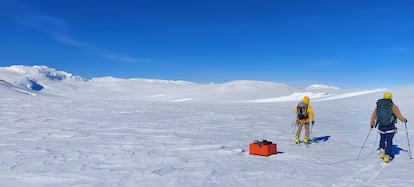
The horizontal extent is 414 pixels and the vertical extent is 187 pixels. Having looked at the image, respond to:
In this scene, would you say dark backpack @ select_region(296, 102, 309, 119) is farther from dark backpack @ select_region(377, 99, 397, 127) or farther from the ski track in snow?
dark backpack @ select_region(377, 99, 397, 127)

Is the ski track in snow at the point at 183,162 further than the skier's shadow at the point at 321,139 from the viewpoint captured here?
No

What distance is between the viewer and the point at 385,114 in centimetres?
927

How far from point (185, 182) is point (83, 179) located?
2002 millimetres

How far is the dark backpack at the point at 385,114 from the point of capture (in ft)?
30.3

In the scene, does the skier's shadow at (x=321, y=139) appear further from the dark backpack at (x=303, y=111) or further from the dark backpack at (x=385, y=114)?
the dark backpack at (x=385, y=114)

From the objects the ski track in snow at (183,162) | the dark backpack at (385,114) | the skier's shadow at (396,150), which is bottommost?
the ski track in snow at (183,162)

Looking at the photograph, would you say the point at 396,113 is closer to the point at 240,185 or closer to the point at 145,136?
the point at 240,185

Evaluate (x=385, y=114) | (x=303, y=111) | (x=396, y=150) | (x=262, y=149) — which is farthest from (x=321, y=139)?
(x=262, y=149)

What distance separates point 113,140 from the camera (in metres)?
12.6

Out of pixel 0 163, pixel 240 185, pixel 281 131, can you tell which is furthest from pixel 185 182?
pixel 281 131

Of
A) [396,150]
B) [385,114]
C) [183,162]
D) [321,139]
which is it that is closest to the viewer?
[183,162]

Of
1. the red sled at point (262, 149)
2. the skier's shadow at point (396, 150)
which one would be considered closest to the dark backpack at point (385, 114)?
the skier's shadow at point (396, 150)

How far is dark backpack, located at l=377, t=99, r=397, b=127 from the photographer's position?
9227 mm

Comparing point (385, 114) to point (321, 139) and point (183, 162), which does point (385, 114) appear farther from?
point (183, 162)
